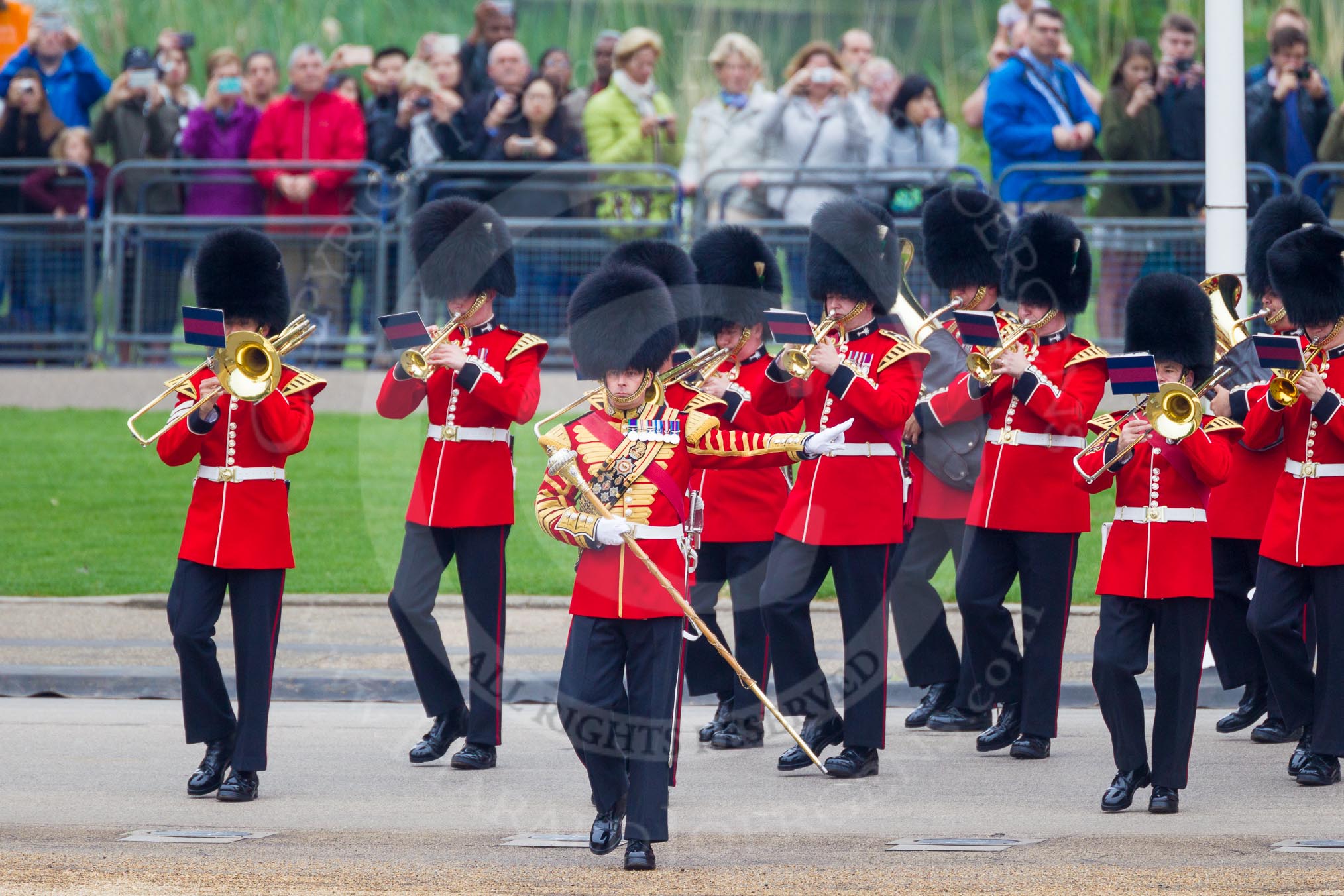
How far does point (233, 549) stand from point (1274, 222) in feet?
13.8

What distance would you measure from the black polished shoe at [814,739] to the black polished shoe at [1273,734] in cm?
157

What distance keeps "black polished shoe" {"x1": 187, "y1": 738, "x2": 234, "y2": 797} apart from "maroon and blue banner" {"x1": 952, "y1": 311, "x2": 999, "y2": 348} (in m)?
2.79

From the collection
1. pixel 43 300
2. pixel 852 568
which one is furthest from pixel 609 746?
pixel 43 300

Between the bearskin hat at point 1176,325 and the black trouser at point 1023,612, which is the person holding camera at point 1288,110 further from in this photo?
the bearskin hat at point 1176,325

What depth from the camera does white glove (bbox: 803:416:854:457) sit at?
6289 millimetres

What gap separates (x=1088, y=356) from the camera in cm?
742

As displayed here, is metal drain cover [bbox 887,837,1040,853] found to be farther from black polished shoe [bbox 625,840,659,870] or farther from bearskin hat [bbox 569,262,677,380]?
bearskin hat [bbox 569,262,677,380]

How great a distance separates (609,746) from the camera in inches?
238

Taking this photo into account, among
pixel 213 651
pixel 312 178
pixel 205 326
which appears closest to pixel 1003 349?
pixel 205 326

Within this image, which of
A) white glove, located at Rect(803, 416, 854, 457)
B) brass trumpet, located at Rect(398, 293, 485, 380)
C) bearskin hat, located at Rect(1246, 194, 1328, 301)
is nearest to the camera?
white glove, located at Rect(803, 416, 854, 457)

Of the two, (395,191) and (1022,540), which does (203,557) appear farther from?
(395,191)

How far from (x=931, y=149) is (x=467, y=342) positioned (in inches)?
233

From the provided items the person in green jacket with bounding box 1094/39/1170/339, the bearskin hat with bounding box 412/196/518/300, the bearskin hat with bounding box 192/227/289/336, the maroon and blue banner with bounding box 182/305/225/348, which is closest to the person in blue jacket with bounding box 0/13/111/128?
the person in green jacket with bounding box 1094/39/1170/339

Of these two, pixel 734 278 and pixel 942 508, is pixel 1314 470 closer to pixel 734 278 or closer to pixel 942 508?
pixel 942 508
